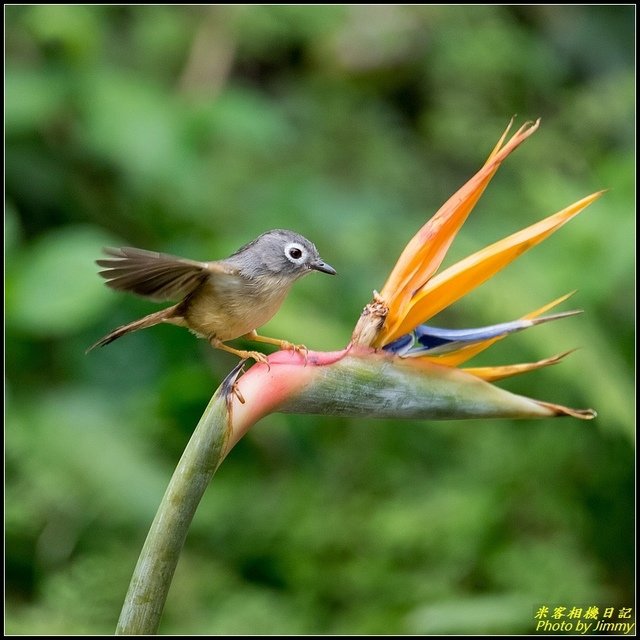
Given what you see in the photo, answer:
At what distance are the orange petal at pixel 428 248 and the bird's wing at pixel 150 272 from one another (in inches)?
12.3

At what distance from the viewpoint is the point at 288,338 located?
3.28 metres

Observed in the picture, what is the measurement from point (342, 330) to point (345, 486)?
0.59 m

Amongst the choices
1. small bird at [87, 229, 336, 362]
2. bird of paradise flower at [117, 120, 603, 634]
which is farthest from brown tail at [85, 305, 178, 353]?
bird of paradise flower at [117, 120, 603, 634]

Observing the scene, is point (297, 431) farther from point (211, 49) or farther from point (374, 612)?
point (211, 49)

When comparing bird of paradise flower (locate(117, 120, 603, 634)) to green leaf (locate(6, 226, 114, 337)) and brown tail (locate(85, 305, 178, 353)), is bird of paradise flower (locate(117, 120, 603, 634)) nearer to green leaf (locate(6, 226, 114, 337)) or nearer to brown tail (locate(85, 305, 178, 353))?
brown tail (locate(85, 305, 178, 353))

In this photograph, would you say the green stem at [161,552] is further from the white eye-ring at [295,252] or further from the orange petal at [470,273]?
the white eye-ring at [295,252]

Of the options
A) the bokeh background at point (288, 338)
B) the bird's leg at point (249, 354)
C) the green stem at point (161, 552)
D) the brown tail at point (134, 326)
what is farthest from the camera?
the bokeh background at point (288, 338)

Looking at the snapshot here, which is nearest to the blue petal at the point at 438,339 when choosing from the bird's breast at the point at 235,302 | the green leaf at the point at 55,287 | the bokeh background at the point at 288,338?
the bird's breast at the point at 235,302

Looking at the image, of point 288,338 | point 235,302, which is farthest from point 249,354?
point 288,338

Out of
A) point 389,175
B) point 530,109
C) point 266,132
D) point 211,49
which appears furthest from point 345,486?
point 530,109

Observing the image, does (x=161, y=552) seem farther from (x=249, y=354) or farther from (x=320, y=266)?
(x=320, y=266)

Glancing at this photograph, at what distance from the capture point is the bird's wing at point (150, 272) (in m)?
1.24

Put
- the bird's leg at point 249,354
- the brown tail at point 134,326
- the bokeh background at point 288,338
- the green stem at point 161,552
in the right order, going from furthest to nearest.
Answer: the bokeh background at point 288,338 < the brown tail at point 134,326 < the bird's leg at point 249,354 < the green stem at point 161,552

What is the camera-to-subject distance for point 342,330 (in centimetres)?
344
